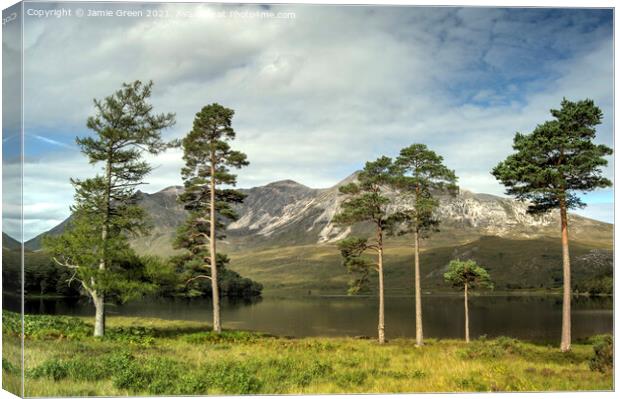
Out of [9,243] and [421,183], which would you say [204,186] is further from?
[9,243]

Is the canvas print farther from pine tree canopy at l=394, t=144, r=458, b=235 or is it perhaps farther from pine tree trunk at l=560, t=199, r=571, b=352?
pine tree canopy at l=394, t=144, r=458, b=235

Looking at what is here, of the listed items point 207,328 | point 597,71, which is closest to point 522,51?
point 597,71

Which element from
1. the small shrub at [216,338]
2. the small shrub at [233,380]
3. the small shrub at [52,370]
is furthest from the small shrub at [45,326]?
the small shrub at [233,380]

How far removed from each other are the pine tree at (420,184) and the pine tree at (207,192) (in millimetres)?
6582

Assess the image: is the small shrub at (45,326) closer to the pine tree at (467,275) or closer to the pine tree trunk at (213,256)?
the pine tree trunk at (213,256)

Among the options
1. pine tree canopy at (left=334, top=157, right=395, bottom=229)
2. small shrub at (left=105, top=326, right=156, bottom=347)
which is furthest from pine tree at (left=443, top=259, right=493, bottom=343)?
small shrub at (left=105, top=326, right=156, bottom=347)

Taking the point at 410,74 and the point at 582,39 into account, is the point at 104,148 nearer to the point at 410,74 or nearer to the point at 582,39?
the point at 410,74

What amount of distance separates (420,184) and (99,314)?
1327 cm

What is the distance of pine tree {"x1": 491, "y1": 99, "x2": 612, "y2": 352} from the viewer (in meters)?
16.4

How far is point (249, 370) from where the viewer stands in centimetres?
1495

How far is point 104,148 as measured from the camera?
1736 cm

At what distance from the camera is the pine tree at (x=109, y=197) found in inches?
651

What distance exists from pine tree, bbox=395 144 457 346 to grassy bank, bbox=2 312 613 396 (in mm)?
6889

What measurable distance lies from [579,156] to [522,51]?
4.06 meters
